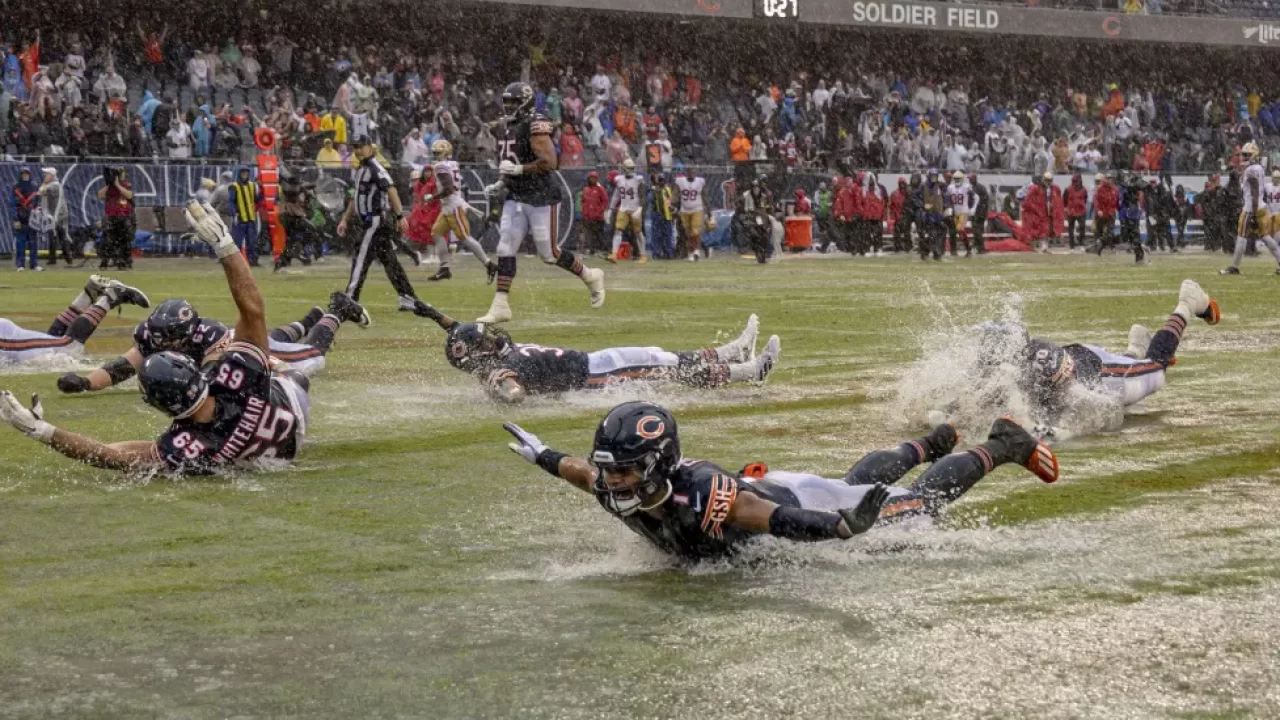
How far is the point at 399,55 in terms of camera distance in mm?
36125

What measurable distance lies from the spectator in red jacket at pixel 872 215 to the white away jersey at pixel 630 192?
221 inches

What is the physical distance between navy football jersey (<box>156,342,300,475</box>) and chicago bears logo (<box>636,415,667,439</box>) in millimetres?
2950

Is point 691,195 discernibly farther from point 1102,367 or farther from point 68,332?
point 1102,367

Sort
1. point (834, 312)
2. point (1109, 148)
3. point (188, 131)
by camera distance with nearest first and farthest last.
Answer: point (834, 312) < point (188, 131) < point (1109, 148)

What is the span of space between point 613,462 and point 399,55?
31775mm

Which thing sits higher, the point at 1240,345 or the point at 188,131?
the point at 188,131

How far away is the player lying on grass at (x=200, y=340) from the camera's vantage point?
8.92 metres

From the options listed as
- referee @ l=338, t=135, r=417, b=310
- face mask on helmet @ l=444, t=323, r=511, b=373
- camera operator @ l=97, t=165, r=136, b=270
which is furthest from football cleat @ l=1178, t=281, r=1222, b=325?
camera operator @ l=97, t=165, r=136, b=270

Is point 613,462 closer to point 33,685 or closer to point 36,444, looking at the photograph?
point 33,685

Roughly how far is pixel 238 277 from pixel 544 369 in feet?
8.80

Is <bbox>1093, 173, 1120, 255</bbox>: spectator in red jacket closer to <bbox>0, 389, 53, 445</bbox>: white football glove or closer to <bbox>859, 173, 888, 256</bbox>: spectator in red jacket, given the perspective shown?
<bbox>859, 173, 888, 256</bbox>: spectator in red jacket

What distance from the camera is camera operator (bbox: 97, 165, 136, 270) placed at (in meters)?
28.1

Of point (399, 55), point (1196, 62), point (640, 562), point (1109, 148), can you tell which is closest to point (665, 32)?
point (399, 55)

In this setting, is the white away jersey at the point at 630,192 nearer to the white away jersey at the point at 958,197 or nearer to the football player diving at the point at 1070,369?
the white away jersey at the point at 958,197
